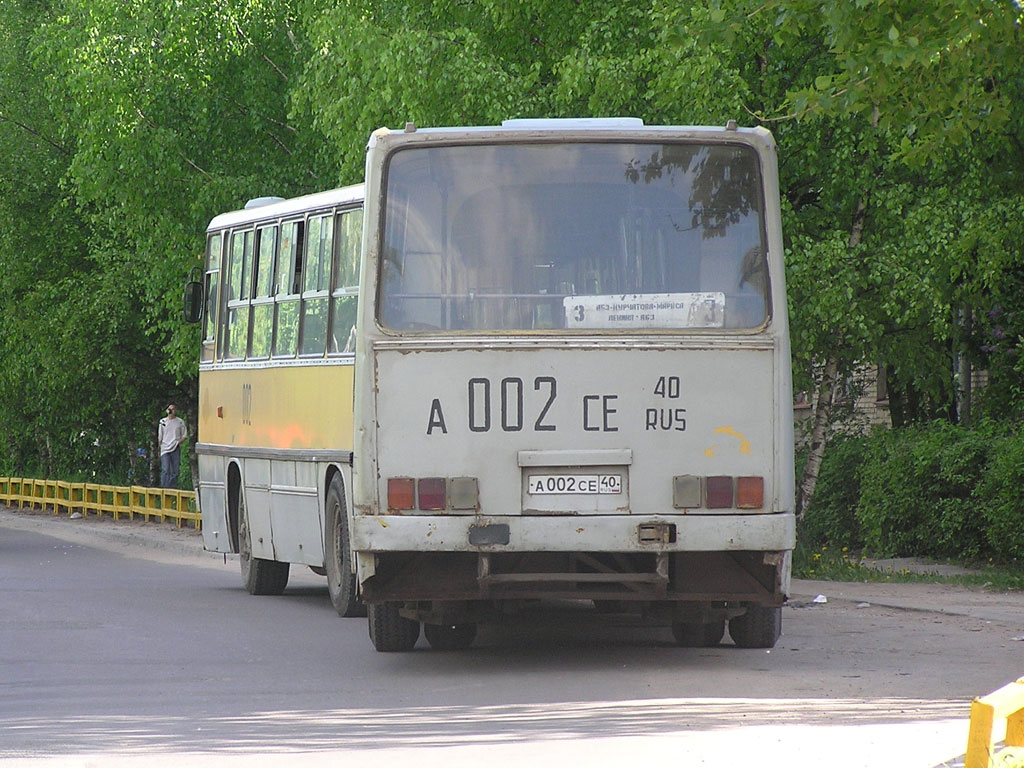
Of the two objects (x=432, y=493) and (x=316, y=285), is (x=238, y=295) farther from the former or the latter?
(x=432, y=493)

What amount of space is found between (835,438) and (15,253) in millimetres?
20359

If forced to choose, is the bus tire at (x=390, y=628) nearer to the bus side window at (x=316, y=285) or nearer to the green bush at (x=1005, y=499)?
the bus side window at (x=316, y=285)

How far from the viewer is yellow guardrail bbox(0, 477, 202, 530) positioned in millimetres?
30141

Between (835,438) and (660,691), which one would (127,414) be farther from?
(660,691)

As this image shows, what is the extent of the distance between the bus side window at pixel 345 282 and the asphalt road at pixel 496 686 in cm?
206

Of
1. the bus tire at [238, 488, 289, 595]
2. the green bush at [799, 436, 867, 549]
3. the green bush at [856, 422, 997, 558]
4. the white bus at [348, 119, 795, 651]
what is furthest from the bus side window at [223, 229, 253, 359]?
the green bush at [799, 436, 867, 549]

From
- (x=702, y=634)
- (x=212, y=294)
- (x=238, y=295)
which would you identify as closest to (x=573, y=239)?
(x=702, y=634)

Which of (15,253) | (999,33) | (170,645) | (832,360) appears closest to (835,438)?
(832,360)

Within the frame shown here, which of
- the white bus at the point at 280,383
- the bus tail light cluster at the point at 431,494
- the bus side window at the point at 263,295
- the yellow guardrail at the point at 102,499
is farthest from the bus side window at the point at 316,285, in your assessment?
the yellow guardrail at the point at 102,499

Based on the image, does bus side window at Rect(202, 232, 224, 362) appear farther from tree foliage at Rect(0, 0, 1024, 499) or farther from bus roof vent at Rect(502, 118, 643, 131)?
bus roof vent at Rect(502, 118, 643, 131)

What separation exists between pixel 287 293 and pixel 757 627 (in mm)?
5013

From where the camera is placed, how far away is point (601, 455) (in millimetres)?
11336

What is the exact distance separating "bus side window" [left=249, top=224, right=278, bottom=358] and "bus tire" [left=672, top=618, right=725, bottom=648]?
4780 mm

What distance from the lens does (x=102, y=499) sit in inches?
1419
